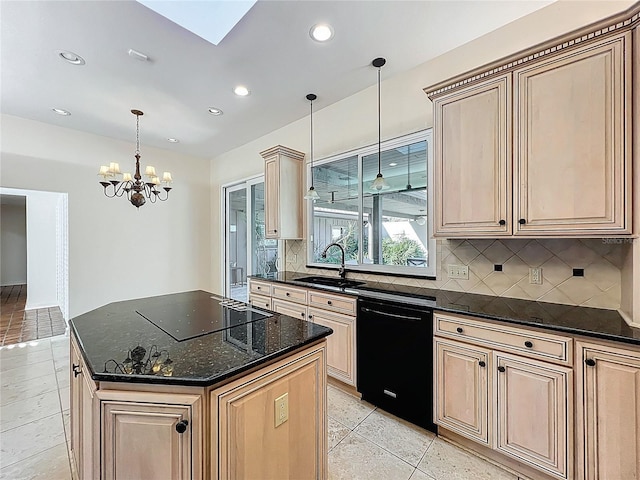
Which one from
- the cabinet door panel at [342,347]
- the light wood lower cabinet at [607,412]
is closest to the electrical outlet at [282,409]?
the cabinet door panel at [342,347]

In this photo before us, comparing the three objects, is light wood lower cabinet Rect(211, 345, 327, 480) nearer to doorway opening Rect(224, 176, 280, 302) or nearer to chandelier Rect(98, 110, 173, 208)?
chandelier Rect(98, 110, 173, 208)

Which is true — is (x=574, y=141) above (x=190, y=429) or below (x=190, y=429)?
above

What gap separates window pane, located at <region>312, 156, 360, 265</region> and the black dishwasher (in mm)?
1139

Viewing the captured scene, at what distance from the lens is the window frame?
8.86 ft

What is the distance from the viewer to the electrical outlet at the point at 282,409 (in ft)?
4.05

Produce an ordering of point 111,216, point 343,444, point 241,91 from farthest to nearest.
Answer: point 111,216 → point 241,91 → point 343,444

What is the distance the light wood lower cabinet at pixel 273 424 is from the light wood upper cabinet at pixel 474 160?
1470mm

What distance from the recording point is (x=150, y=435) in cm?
104

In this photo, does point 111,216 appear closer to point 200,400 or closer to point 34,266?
point 34,266

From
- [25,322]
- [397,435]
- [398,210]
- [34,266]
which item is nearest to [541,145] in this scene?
[398,210]

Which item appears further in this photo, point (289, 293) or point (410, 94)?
point (289, 293)

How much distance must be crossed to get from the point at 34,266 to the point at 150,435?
301 inches

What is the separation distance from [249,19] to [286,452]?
2778 millimetres

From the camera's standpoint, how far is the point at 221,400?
3.41 feet
